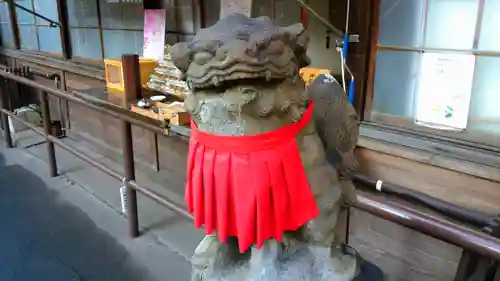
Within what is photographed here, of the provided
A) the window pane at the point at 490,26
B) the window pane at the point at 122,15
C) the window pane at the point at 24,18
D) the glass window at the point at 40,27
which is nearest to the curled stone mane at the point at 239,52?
the window pane at the point at 490,26

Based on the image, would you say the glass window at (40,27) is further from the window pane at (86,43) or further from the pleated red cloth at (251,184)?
the pleated red cloth at (251,184)

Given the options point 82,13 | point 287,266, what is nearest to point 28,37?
point 82,13

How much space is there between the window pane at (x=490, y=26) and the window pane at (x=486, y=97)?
52 mm

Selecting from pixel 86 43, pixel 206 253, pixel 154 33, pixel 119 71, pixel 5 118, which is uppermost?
pixel 154 33

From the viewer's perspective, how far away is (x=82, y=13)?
3949mm

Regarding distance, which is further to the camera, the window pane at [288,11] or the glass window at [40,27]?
the glass window at [40,27]

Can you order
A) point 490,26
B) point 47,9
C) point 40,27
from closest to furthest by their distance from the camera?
1. point 490,26
2. point 47,9
3. point 40,27

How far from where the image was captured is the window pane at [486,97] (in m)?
1.64

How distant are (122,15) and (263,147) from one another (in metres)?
3.01

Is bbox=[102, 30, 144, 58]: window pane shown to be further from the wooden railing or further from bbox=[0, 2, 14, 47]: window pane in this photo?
bbox=[0, 2, 14, 47]: window pane

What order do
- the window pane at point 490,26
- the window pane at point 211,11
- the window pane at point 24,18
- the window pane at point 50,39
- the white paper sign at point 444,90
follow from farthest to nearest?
the window pane at point 24,18, the window pane at point 50,39, the window pane at point 211,11, the white paper sign at point 444,90, the window pane at point 490,26

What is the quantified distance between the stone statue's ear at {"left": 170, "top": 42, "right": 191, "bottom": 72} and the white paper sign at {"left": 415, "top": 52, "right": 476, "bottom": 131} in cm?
141

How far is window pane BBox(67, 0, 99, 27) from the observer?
12.3 ft

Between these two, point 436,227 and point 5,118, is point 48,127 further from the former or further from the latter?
point 436,227
